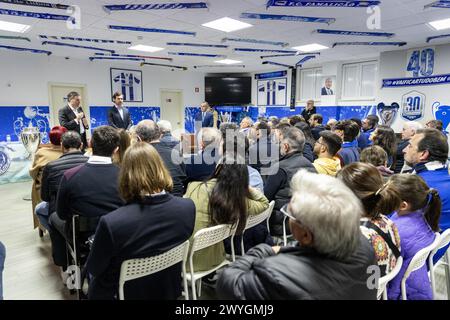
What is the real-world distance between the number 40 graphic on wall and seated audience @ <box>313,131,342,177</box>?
5.06 meters

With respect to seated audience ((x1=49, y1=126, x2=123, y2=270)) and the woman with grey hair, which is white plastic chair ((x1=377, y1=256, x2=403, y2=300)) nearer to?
the woman with grey hair

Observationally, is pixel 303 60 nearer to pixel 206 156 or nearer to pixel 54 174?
pixel 206 156

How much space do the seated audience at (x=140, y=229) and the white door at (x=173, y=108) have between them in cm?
856

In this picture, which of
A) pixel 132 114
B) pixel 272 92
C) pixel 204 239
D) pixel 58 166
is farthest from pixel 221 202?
pixel 272 92

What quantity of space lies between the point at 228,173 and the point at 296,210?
1.06 metres

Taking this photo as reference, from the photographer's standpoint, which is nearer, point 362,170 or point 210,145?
point 362,170

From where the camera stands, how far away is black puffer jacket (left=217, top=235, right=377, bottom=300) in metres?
0.89

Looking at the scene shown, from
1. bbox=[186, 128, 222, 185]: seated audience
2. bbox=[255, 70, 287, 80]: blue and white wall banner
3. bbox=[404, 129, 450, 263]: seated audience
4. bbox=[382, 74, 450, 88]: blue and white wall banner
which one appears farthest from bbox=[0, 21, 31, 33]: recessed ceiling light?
bbox=[382, 74, 450, 88]: blue and white wall banner

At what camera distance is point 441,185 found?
2100 millimetres

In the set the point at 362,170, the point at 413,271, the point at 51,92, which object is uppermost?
the point at 51,92

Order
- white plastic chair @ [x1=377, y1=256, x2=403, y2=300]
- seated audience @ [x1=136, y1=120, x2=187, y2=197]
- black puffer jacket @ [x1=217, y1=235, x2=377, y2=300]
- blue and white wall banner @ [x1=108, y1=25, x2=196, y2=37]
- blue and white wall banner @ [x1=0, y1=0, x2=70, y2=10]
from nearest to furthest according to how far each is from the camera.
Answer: black puffer jacket @ [x1=217, y1=235, x2=377, y2=300] → white plastic chair @ [x1=377, y1=256, x2=403, y2=300] → seated audience @ [x1=136, y1=120, x2=187, y2=197] → blue and white wall banner @ [x1=0, y1=0, x2=70, y2=10] → blue and white wall banner @ [x1=108, y1=25, x2=196, y2=37]
